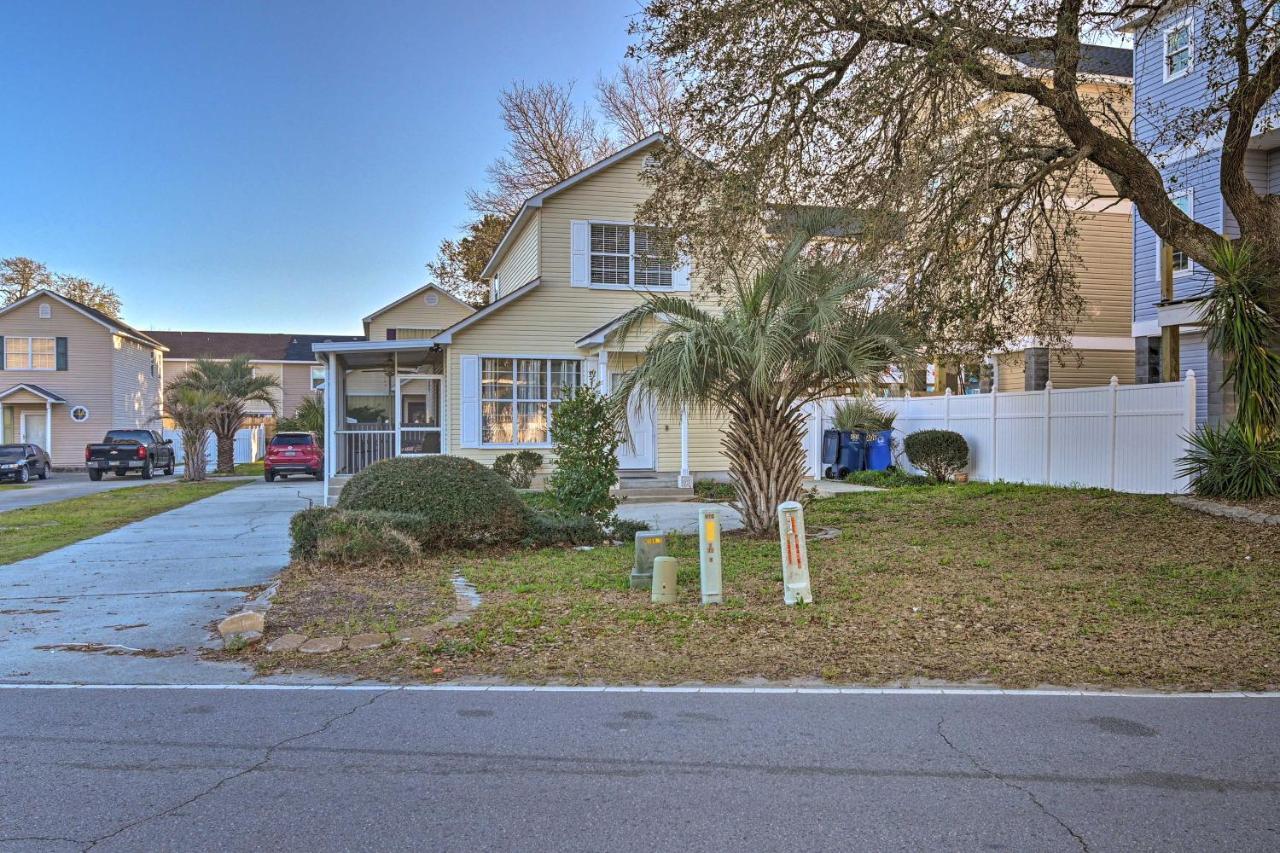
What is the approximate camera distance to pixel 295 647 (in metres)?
7.04

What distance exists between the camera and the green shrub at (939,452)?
1844 cm

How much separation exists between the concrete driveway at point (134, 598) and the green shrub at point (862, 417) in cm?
1227

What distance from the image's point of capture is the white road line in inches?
227

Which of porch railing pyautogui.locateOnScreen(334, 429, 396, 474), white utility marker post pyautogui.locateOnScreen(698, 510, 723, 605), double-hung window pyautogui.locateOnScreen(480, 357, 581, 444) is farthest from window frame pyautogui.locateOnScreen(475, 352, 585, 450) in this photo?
white utility marker post pyautogui.locateOnScreen(698, 510, 723, 605)

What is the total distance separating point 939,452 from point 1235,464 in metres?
7.44

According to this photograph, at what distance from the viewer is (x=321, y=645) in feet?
23.1

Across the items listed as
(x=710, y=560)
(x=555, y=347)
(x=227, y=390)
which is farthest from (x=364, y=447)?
(x=227, y=390)

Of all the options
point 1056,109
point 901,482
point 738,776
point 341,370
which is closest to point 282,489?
point 341,370

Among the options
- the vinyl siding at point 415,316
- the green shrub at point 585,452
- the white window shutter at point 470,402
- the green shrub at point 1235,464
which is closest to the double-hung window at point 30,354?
the vinyl siding at point 415,316

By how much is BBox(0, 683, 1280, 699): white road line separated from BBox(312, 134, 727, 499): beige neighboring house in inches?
516

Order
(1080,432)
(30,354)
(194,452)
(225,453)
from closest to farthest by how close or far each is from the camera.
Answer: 1. (1080,432)
2. (194,452)
3. (225,453)
4. (30,354)

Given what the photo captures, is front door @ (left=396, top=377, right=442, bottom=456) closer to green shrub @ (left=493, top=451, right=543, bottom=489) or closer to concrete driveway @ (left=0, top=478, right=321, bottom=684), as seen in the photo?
green shrub @ (left=493, top=451, right=543, bottom=489)

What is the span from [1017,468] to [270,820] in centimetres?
1593

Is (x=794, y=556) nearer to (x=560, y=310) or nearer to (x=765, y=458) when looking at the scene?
(x=765, y=458)
